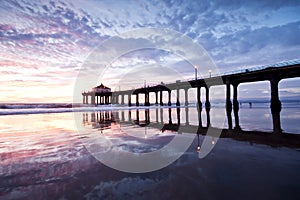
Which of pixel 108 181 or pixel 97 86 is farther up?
pixel 97 86

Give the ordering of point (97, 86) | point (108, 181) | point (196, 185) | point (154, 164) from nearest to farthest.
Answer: point (196, 185), point (108, 181), point (154, 164), point (97, 86)

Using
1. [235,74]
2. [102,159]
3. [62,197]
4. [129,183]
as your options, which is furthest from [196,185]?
[235,74]

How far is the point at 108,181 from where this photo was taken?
3.34 metres

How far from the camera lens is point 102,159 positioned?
4754 millimetres

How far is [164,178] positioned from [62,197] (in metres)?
1.78

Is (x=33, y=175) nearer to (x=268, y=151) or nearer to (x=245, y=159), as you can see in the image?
(x=245, y=159)

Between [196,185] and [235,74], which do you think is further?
[235,74]

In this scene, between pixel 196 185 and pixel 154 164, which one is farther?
pixel 154 164

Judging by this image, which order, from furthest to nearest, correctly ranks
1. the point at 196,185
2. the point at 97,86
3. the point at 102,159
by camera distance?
the point at 97,86 → the point at 102,159 → the point at 196,185

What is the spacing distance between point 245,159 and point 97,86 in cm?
9494

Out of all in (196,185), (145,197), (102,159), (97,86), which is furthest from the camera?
(97,86)

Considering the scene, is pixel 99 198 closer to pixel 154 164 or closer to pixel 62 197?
pixel 62 197

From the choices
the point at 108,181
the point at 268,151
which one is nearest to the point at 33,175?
the point at 108,181

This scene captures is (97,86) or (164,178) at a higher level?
(97,86)
